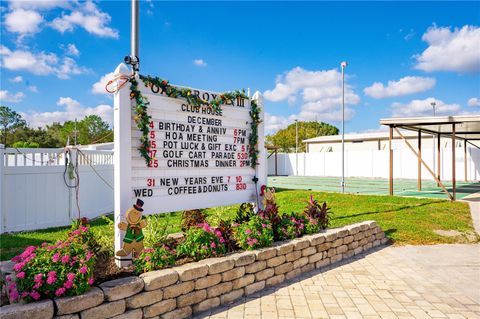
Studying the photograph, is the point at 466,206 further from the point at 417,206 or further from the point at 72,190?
the point at 72,190

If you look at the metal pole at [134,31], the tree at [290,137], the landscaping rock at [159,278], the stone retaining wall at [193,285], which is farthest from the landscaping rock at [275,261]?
the tree at [290,137]

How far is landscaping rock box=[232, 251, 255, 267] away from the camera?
443 cm

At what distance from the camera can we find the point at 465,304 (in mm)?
4273

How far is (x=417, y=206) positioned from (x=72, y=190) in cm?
1077

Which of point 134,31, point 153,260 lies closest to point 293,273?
point 153,260

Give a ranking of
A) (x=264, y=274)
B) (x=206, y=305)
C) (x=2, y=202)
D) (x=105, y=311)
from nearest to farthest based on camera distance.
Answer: (x=105, y=311) → (x=206, y=305) → (x=264, y=274) → (x=2, y=202)

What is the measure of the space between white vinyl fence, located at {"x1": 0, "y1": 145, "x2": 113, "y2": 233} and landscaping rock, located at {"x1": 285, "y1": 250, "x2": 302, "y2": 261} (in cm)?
433

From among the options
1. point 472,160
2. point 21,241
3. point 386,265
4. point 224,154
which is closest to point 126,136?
point 224,154

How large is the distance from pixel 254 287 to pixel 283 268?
632 millimetres

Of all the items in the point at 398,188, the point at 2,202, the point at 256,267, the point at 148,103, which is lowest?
the point at 256,267

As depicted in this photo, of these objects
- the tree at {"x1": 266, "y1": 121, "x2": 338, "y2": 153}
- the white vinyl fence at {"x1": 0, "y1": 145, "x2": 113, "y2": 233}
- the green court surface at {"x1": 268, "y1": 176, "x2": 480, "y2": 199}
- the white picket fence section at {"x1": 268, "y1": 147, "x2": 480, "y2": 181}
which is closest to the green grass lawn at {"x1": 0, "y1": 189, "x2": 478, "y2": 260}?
the white vinyl fence at {"x1": 0, "y1": 145, "x2": 113, "y2": 233}

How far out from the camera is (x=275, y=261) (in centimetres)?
492

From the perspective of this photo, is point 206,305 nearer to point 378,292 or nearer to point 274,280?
point 274,280

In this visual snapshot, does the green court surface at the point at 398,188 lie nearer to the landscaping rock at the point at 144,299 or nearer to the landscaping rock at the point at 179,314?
the landscaping rock at the point at 179,314
